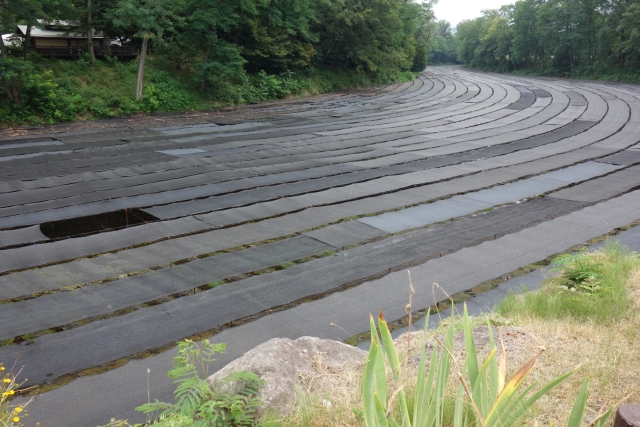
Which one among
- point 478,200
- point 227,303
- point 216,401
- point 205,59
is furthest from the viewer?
point 205,59

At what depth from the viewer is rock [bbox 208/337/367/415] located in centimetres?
324

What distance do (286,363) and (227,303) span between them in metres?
2.04

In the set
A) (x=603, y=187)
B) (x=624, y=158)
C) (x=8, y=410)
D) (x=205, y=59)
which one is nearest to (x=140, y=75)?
(x=205, y=59)

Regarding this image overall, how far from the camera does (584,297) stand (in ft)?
15.6

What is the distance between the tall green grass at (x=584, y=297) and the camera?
4.55 m

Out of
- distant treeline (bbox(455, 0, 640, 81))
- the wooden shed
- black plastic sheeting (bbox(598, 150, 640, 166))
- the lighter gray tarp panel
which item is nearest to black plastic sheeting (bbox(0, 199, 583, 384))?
the lighter gray tarp panel

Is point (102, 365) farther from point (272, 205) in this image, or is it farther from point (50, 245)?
point (272, 205)

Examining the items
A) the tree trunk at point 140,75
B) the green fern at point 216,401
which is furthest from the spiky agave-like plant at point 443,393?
the tree trunk at point 140,75

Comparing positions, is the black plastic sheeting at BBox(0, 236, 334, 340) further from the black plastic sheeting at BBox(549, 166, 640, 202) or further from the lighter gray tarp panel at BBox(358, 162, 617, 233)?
the black plastic sheeting at BBox(549, 166, 640, 202)

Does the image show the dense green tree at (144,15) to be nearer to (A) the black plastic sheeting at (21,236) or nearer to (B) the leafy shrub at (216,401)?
(A) the black plastic sheeting at (21,236)

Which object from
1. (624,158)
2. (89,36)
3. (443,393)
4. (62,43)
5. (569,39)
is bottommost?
(624,158)

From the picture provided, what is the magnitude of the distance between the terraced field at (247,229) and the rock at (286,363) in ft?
3.01

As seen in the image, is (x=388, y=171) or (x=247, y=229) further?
(x=388, y=171)

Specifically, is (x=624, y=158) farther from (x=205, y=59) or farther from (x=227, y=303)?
(x=205, y=59)
